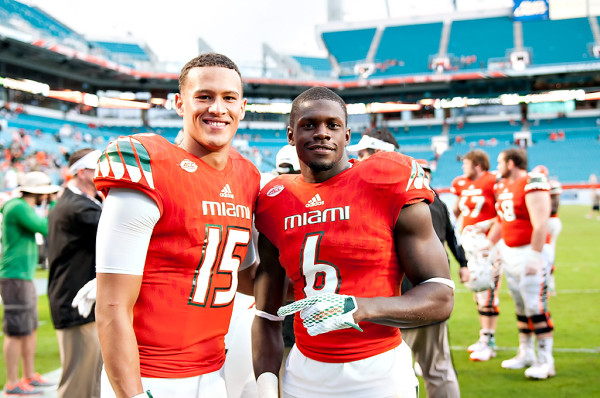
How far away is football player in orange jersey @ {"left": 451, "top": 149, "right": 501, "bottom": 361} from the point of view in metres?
6.01

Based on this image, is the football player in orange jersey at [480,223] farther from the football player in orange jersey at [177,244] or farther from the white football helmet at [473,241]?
the football player in orange jersey at [177,244]

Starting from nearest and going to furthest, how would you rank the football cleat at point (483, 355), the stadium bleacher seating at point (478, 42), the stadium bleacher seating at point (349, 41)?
the football cleat at point (483, 355) < the stadium bleacher seating at point (478, 42) < the stadium bleacher seating at point (349, 41)

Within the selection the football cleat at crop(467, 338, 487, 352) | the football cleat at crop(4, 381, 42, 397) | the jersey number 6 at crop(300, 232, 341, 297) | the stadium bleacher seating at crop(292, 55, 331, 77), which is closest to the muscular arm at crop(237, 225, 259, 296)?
the jersey number 6 at crop(300, 232, 341, 297)

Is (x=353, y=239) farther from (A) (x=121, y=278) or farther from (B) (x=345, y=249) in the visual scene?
(A) (x=121, y=278)

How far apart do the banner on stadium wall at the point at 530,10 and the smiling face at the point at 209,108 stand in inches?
1703

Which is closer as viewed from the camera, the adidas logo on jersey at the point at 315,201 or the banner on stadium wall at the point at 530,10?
the adidas logo on jersey at the point at 315,201

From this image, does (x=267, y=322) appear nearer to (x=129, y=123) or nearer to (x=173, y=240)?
Answer: (x=173, y=240)

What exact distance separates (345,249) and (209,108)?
788 millimetres

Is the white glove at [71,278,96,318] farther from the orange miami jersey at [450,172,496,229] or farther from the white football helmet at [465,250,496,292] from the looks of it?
the orange miami jersey at [450,172,496,229]

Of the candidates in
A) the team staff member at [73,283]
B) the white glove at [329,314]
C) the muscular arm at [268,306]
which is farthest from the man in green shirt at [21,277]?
the white glove at [329,314]

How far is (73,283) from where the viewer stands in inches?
157

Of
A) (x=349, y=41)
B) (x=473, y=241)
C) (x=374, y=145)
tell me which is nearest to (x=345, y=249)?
(x=374, y=145)

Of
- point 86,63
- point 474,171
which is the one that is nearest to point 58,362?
point 474,171

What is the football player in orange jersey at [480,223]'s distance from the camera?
6012mm
